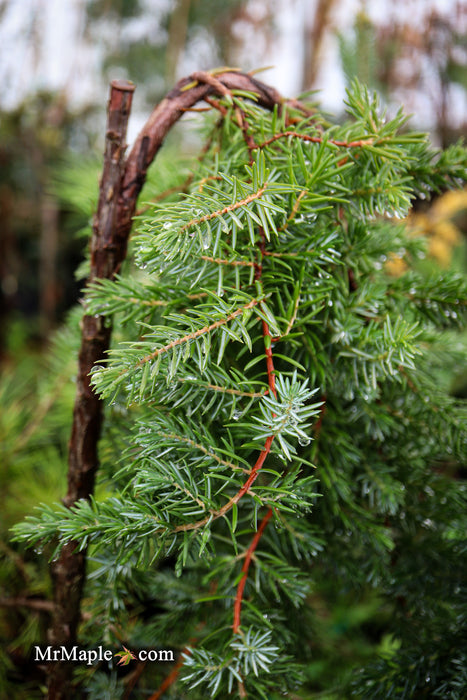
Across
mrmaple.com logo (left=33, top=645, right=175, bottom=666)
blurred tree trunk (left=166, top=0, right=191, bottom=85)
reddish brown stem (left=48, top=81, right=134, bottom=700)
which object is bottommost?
mrmaple.com logo (left=33, top=645, right=175, bottom=666)

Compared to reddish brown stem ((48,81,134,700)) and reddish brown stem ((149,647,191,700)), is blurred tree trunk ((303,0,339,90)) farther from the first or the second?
reddish brown stem ((149,647,191,700))

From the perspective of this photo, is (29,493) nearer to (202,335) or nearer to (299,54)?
(202,335)

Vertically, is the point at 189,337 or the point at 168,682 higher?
the point at 189,337

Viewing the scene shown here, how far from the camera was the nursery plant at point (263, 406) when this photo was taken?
0.73 feet

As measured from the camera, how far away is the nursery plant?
0.73 ft

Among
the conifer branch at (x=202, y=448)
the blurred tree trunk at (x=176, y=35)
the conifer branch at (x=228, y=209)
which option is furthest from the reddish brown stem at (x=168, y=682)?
the blurred tree trunk at (x=176, y=35)

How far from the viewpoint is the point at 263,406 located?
22 cm

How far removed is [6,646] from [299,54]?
2.12m

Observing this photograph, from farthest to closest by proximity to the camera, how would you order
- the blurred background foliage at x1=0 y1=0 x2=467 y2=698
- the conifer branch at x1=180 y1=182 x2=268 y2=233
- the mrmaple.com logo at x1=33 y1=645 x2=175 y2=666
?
1. the blurred background foliage at x1=0 y1=0 x2=467 y2=698
2. the mrmaple.com logo at x1=33 y1=645 x2=175 y2=666
3. the conifer branch at x1=180 y1=182 x2=268 y2=233

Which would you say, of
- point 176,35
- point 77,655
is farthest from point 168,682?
point 176,35

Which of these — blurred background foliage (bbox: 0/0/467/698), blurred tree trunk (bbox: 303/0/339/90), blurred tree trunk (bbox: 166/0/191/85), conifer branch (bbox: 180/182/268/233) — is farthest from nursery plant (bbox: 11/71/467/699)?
blurred tree trunk (bbox: 303/0/339/90)

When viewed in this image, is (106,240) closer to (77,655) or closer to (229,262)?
(229,262)

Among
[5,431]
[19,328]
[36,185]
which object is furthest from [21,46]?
[5,431]

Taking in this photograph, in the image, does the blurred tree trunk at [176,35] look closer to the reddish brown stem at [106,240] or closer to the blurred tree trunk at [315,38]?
the blurred tree trunk at [315,38]
